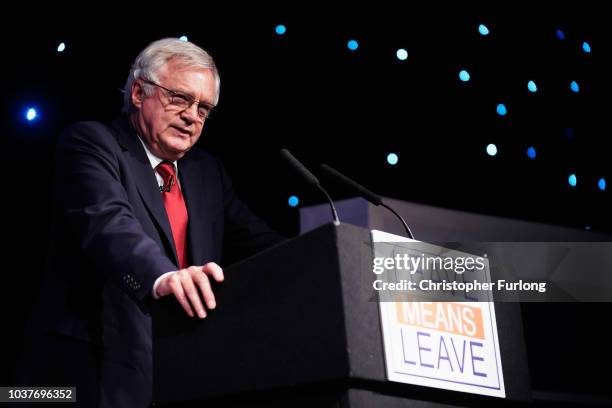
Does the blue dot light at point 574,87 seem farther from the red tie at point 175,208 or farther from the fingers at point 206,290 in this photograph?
the fingers at point 206,290

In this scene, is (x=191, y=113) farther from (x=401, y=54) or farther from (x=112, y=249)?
(x=401, y=54)

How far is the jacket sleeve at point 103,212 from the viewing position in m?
1.20

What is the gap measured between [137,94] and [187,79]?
15cm

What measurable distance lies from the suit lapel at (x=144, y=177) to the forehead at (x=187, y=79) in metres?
0.16

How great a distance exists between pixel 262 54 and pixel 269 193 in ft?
1.59

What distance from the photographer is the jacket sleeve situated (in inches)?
47.3

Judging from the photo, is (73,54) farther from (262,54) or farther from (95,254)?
(95,254)

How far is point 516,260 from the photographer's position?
2.12 meters

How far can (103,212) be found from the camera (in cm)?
133

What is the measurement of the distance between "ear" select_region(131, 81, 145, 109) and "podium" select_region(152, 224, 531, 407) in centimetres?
82

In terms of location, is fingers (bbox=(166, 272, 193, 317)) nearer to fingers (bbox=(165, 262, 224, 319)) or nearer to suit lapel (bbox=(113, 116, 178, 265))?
fingers (bbox=(165, 262, 224, 319))

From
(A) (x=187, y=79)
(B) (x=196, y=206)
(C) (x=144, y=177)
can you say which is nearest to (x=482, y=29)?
(A) (x=187, y=79)

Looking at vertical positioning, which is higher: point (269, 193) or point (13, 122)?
point (13, 122)

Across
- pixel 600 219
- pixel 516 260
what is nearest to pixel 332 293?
pixel 516 260
